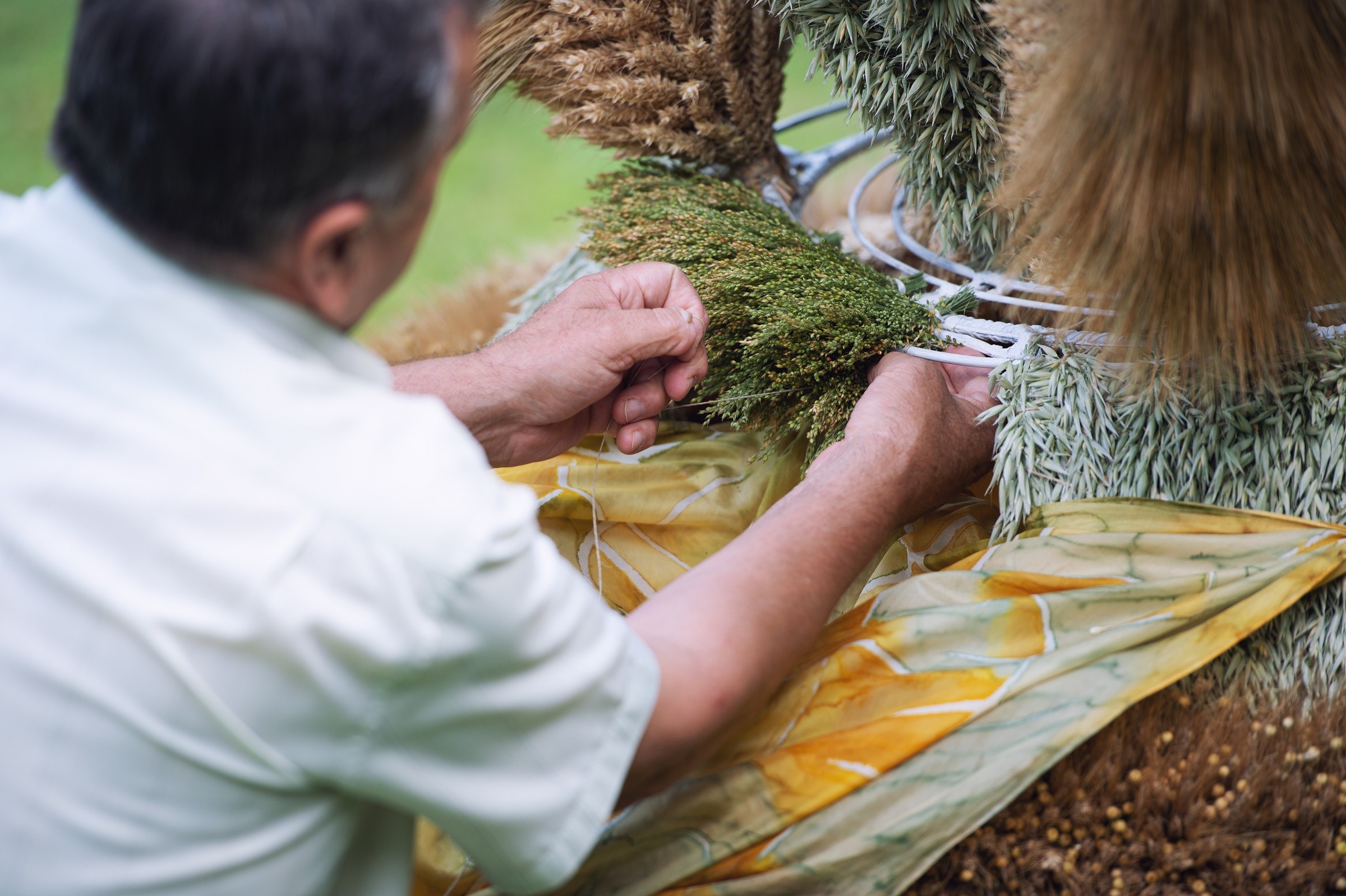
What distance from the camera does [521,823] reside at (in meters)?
0.54

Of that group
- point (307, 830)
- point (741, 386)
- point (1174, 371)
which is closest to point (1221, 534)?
point (1174, 371)

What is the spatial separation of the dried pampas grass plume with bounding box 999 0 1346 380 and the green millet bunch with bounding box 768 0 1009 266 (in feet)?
0.53

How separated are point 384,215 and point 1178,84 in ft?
1.55

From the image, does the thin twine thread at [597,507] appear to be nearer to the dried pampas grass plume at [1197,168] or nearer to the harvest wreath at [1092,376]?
the harvest wreath at [1092,376]

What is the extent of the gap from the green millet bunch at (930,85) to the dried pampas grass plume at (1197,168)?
0.16m

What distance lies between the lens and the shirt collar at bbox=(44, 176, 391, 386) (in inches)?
20.6

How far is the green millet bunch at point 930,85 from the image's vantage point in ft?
2.89

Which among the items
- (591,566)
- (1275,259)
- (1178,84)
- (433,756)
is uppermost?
(1178,84)

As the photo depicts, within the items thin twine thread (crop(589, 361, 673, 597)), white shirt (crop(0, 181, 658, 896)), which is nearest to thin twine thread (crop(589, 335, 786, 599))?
thin twine thread (crop(589, 361, 673, 597))

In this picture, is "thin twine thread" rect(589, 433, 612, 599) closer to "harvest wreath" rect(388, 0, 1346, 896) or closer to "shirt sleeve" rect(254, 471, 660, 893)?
"harvest wreath" rect(388, 0, 1346, 896)

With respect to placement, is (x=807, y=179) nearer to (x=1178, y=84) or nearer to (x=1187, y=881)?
(x=1178, y=84)

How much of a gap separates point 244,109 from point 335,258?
0.09 m

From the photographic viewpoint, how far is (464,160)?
169 inches

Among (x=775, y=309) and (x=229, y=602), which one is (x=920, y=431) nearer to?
(x=775, y=309)
